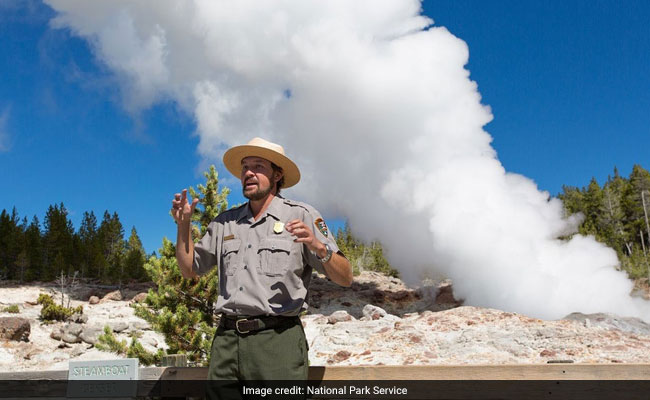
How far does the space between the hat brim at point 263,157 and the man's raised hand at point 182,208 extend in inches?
15.8

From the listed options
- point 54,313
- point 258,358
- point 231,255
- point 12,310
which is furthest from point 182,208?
point 12,310

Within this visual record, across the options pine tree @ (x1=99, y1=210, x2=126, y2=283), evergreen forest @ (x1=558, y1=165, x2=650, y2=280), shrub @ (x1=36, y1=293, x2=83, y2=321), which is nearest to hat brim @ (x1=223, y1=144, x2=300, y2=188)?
shrub @ (x1=36, y1=293, x2=83, y2=321)

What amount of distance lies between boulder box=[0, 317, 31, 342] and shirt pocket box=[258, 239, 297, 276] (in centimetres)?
1350

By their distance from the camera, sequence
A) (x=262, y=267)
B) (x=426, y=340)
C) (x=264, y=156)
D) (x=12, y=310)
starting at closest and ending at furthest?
1. (x=262, y=267)
2. (x=264, y=156)
3. (x=426, y=340)
4. (x=12, y=310)

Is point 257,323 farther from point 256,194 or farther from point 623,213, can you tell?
point 623,213

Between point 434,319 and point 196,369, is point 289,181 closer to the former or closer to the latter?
point 196,369

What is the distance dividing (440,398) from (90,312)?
18749mm

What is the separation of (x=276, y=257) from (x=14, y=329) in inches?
536

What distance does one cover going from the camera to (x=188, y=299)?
664 cm

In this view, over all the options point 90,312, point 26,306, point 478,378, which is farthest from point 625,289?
point 26,306

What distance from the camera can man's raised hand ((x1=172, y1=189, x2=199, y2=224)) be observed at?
2318mm

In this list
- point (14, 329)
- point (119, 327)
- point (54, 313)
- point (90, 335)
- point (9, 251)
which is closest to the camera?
point (14, 329)

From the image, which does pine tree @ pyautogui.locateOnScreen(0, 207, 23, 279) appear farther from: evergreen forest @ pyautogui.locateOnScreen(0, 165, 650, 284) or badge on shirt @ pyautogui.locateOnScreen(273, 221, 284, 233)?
badge on shirt @ pyautogui.locateOnScreen(273, 221, 284, 233)

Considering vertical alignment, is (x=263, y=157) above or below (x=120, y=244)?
below
